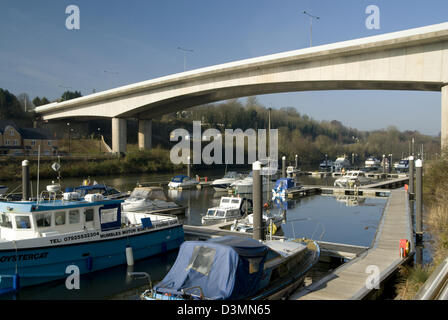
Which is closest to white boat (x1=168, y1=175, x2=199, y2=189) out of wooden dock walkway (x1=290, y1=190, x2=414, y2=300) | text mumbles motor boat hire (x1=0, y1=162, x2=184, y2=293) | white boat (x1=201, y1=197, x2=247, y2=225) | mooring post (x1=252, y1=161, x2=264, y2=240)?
white boat (x1=201, y1=197, x2=247, y2=225)

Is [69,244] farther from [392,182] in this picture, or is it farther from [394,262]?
[392,182]

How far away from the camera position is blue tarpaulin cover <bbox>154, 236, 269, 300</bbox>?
Result: 8117mm

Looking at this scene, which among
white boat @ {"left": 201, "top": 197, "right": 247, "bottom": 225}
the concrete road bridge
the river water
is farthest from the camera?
the concrete road bridge

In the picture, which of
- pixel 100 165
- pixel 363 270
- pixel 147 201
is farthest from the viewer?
pixel 100 165

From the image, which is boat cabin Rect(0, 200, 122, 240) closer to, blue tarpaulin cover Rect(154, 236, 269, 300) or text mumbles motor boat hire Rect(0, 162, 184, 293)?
text mumbles motor boat hire Rect(0, 162, 184, 293)

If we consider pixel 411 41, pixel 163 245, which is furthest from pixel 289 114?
pixel 163 245

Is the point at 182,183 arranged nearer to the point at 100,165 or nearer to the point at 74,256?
the point at 100,165

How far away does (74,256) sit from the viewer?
12977 mm

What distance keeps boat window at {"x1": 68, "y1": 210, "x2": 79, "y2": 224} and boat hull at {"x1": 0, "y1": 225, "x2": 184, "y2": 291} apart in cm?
96

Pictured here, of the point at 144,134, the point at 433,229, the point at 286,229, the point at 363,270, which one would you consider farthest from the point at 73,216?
the point at 144,134

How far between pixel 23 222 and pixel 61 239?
1486 mm

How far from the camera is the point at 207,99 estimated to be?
54000 mm

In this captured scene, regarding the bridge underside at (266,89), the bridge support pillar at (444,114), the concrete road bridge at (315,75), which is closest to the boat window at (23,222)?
the concrete road bridge at (315,75)
